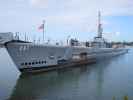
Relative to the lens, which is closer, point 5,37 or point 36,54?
point 5,37

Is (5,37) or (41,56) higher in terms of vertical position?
(5,37)

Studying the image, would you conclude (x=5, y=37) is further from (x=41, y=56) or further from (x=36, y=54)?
(x=41, y=56)

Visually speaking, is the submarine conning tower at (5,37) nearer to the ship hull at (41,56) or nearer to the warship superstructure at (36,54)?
the warship superstructure at (36,54)

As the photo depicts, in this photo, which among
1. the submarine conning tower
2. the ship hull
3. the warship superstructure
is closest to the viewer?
the submarine conning tower

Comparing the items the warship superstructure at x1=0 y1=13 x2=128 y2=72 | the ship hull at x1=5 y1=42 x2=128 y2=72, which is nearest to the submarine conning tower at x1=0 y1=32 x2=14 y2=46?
the warship superstructure at x1=0 y1=13 x2=128 y2=72

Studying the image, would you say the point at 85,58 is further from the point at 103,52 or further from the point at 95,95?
the point at 95,95

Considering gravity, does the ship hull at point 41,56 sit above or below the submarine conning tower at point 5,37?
below

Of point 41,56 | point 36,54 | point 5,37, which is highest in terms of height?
point 5,37

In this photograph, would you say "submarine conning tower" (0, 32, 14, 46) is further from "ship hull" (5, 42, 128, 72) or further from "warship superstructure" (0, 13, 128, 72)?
"ship hull" (5, 42, 128, 72)

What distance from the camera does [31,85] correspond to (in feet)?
82.2

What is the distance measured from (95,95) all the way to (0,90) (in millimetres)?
8925

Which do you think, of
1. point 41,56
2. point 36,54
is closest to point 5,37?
point 36,54

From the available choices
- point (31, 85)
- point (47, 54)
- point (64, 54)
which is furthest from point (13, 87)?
point (64, 54)

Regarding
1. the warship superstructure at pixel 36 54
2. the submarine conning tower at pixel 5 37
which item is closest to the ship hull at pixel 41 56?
the warship superstructure at pixel 36 54
